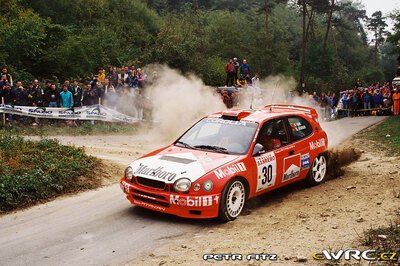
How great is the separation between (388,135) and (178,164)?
13129 mm

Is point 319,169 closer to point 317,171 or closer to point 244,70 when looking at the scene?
point 317,171

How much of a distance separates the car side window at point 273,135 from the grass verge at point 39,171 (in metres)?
3.84

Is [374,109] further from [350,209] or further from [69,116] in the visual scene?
[350,209]

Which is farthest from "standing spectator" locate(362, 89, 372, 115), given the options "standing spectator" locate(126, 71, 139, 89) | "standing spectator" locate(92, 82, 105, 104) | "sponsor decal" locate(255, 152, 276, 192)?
→ "sponsor decal" locate(255, 152, 276, 192)

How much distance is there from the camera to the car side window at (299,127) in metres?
10.5

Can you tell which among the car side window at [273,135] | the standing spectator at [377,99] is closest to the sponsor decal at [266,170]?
the car side window at [273,135]

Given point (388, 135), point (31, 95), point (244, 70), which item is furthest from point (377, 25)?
point (31, 95)

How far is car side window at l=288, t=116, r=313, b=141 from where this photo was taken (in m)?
10.5

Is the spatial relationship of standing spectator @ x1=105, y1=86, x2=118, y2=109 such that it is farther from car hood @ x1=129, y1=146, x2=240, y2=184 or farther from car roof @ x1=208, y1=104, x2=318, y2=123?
car hood @ x1=129, y1=146, x2=240, y2=184

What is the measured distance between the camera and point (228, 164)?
8.54m

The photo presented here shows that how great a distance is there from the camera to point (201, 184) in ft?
26.6

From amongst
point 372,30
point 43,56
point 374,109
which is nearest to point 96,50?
point 43,56

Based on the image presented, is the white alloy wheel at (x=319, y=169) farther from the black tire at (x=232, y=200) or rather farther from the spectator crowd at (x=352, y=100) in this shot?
the spectator crowd at (x=352, y=100)

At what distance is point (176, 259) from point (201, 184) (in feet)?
5.38
